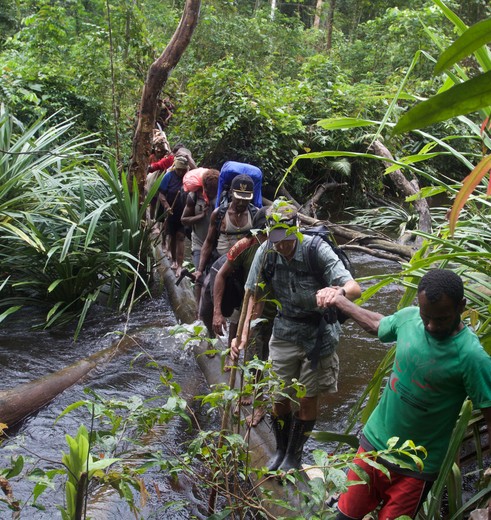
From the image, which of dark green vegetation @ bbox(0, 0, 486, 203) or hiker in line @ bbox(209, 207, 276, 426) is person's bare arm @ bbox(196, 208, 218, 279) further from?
dark green vegetation @ bbox(0, 0, 486, 203)

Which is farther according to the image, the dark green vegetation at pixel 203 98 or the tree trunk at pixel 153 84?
the dark green vegetation at pixel 203 98

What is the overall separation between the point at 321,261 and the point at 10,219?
14.0ft

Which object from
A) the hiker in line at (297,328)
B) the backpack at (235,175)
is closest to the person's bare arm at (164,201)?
the backpack at (235,175)

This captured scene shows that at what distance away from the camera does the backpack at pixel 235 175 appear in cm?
529

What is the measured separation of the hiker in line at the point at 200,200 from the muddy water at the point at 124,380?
89 centimetres

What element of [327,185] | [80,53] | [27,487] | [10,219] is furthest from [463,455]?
[80,53]

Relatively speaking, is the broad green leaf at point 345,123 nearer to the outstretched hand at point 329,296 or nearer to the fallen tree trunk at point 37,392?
the outstretched hand at point 329,296

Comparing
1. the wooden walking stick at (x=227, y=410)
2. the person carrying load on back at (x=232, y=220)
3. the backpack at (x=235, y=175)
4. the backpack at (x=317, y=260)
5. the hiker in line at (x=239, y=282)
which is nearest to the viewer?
the wooden walking stick at (x=227, y=410)

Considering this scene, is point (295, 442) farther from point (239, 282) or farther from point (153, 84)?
point (153, 84)

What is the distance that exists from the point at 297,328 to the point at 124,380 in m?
2.28

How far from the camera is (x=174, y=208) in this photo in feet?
25.7

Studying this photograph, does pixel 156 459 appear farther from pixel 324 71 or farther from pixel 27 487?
pixel 324 71

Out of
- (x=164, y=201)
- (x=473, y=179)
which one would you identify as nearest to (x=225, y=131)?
(x=164, y=201)

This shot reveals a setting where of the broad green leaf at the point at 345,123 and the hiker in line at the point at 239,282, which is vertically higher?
the broad green leaf at the point at 345,123
